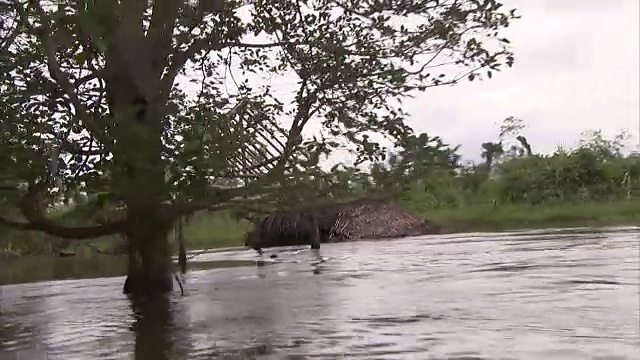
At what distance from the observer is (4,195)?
25.1 ft

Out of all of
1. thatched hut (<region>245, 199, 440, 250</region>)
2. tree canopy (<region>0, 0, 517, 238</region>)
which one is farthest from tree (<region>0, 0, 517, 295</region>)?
thatched hut (<region>245, 199, 440, 250</region>)

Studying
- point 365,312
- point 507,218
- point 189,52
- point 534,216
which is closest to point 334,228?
point 534,216

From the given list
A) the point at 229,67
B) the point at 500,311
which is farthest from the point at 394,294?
the point at 229,67

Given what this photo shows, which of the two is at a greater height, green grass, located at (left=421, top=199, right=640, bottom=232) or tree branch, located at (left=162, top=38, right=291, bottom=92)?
tree branch, located at (left=162, top=38, right=291, bottom=92)

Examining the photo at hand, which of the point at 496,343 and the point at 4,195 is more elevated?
the point at 4,195

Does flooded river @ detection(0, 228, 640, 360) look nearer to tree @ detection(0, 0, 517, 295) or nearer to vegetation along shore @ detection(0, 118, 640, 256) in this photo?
tree @ detection(0, 0, 517, 295)

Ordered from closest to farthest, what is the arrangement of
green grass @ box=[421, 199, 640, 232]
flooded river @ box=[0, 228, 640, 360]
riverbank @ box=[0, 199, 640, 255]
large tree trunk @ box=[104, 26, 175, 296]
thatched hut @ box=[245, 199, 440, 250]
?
1. flooded river @ box=[0, 228, 640, 360]
2. large tree trunk @ box=[104, 26, 175, 296]
3. thatched hut @ box=[245, 199, 440, 250]
4. riverbank @ box=[0, 199, 640, 255]
5. green grass @ box=[421, 199, 640, 232]

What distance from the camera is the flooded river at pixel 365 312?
5.22 m

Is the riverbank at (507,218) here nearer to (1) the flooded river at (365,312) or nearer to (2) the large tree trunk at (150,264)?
(1) the flooded river at (365,312)

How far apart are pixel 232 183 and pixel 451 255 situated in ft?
17.2

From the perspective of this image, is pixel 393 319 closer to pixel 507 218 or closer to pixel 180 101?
pixel 180 101

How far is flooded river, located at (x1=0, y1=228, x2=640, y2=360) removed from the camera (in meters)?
5.22

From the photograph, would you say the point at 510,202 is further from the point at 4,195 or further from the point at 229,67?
the point at 4,195

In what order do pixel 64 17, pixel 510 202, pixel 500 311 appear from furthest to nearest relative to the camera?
pixel 510 202 < pixel 64 17 < pixel 500 311
